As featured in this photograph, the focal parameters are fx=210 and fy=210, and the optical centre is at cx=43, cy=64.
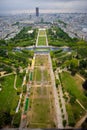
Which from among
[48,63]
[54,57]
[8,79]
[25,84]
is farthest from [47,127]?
Result: [54,57]

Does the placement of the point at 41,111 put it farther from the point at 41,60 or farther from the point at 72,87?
the point at 41,60

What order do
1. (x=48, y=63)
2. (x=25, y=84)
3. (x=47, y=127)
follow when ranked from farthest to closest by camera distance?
(x=48, y=63) → (x=25, y=84) → (x=47, y=127)

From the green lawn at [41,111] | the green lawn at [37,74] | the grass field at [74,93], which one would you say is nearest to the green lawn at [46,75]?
the green lawn at [37,74]

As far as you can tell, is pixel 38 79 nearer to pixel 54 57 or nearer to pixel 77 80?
pixel 77 80

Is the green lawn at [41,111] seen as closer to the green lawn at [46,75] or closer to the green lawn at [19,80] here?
the green lawn at [19,80]

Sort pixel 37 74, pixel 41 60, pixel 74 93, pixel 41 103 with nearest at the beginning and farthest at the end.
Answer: pixel 41 103 → pixel 74 93 → pixel 37 74 → pixel 41 60

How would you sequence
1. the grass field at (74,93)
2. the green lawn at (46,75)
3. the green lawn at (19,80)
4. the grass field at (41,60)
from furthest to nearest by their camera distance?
the grass field at (41,60), the green lawn at (46,75), the green lawn at (19,80), the grass field at (74,93)

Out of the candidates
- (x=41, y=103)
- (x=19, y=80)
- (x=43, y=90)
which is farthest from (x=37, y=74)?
(x=41, y=103)
